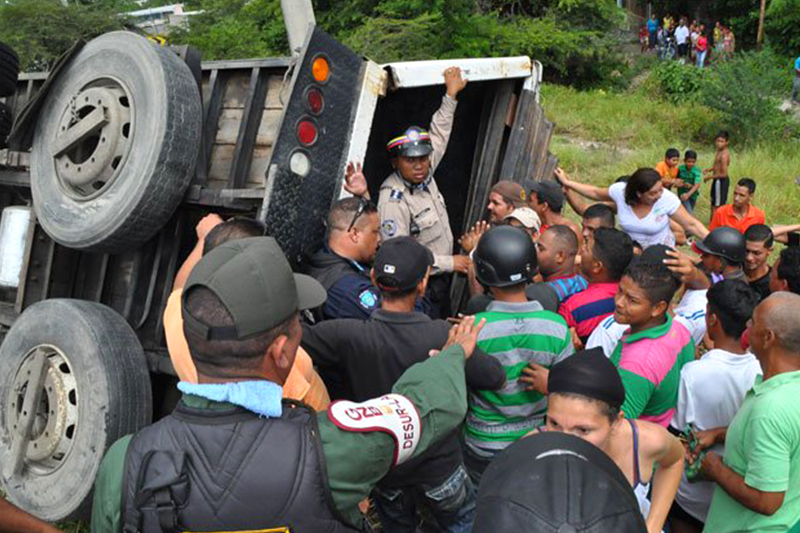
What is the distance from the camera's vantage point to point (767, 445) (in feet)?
7.11

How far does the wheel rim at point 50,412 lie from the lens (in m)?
3.23

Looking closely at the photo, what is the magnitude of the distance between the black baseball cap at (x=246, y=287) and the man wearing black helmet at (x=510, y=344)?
120 centimetres

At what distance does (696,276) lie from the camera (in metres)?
3.63

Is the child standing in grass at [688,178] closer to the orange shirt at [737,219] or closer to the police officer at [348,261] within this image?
the orange shirt at [737,219]

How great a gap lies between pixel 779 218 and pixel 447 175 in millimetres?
6776

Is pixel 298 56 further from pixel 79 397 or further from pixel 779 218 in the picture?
pixel 779 218

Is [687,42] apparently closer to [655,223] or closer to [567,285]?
[655,223]

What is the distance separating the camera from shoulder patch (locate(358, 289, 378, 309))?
10.4 feet

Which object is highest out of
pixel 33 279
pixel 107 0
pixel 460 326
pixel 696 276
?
pixel 107 0

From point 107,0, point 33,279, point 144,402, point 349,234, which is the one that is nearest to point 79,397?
point 144,402

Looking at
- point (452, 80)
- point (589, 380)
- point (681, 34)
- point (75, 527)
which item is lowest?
point (75, 527)

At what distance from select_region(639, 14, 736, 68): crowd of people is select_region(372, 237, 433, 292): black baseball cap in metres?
23.0

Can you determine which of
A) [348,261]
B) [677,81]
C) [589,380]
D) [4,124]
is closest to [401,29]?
[677,81]

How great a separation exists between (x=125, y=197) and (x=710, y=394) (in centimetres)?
259
